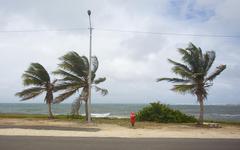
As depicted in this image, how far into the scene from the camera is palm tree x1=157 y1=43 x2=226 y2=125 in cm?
2581

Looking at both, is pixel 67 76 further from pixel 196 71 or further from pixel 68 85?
pixel 196 71

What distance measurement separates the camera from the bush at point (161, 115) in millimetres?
29766

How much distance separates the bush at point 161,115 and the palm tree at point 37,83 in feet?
26.4

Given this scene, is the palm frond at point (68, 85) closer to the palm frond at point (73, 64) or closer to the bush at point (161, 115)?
the palm frond at point (73, 64)

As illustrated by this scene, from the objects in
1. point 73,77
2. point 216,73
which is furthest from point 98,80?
point 216,73

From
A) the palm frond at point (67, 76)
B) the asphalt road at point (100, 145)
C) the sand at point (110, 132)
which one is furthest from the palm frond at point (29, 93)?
the asphalt road at point (100, 145)

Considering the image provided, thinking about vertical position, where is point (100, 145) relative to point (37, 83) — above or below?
below

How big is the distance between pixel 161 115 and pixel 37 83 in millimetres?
11030

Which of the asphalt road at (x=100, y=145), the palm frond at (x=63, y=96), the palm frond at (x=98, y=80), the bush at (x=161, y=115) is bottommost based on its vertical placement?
the asphalt road at (x=100, y=145)

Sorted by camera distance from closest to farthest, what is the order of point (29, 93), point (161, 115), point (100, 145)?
point (100, 145) → point (161, 115) → point (29, 93)

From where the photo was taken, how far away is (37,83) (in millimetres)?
30781

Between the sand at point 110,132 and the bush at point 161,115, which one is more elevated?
the bush at point 161,115

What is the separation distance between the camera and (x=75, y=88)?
92.0 ft

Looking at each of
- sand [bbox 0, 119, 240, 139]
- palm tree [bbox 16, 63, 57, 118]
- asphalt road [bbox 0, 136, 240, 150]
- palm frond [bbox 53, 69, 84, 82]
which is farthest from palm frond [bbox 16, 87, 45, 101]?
Result: asphalt road [bbox 0, 136, 240, 150]
